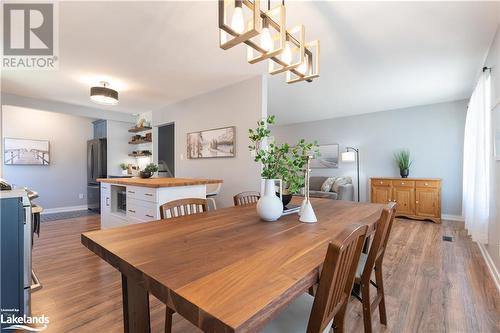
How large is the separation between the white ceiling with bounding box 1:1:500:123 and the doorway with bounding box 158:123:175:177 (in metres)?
1.12

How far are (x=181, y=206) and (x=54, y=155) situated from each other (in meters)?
5.68

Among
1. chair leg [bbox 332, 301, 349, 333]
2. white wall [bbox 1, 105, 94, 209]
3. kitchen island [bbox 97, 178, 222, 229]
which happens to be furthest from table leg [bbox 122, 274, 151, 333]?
white wall [bbox 1, 105, 94, 209]

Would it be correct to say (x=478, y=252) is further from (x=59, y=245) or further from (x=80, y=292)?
(x=59, y=245)

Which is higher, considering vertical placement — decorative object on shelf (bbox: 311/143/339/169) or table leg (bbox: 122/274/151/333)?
decorative object on shelf (bbox: 311/143/339/169)

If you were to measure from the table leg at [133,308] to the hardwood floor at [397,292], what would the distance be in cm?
66

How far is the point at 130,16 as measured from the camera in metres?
2.04

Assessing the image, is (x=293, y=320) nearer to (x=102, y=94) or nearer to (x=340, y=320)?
(x=340, y=320)

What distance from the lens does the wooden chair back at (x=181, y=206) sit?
1505 mm

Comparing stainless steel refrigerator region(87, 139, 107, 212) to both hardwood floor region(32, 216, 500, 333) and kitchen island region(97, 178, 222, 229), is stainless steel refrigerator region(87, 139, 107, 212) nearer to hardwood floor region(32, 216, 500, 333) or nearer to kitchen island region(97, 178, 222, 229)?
kitchen island region(97, 178, 222, 229)

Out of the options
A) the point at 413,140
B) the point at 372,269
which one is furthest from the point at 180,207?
the point at 413,140

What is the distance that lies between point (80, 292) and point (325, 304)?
2.10m

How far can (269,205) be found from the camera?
1.33 m

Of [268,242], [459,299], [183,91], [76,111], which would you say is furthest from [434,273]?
[76,111]

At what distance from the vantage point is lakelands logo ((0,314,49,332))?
4.81 ft
